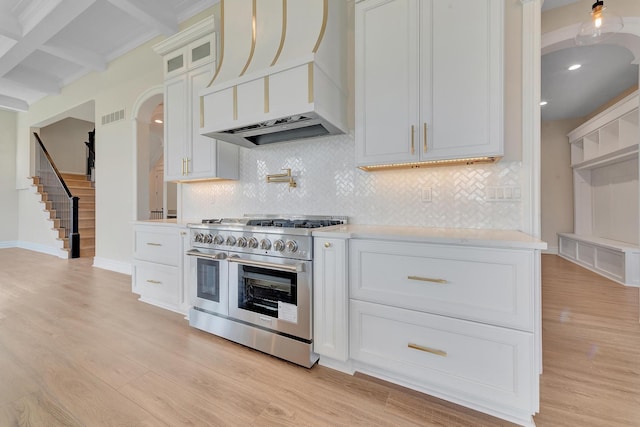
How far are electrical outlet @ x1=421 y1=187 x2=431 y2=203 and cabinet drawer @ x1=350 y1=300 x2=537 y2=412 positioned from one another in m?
0.92

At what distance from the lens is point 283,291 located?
6.31 feet

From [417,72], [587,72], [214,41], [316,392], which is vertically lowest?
[316,392]

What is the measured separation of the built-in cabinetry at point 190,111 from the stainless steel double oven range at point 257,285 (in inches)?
30.3

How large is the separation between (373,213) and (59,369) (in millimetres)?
2448

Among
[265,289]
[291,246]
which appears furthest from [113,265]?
[291,246]

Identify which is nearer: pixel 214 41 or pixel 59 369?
pixel 59 369

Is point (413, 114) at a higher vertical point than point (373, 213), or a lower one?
higher

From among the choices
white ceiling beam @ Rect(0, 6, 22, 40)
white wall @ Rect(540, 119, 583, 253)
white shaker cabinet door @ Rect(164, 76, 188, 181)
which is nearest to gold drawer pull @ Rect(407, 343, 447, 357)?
white shaker cabinet door @ Rect(164, 76, 188, 181)

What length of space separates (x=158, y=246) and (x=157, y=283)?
400mm

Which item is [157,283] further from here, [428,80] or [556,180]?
[556,180]

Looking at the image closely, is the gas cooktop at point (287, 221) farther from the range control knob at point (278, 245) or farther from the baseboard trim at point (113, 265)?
the baseboard trim at point (113, 265)

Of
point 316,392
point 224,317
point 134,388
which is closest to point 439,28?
point 316,392

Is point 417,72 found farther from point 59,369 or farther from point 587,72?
point 587,72

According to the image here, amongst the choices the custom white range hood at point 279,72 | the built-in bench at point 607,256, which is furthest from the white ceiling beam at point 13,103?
the built-in bench at point 607,256
